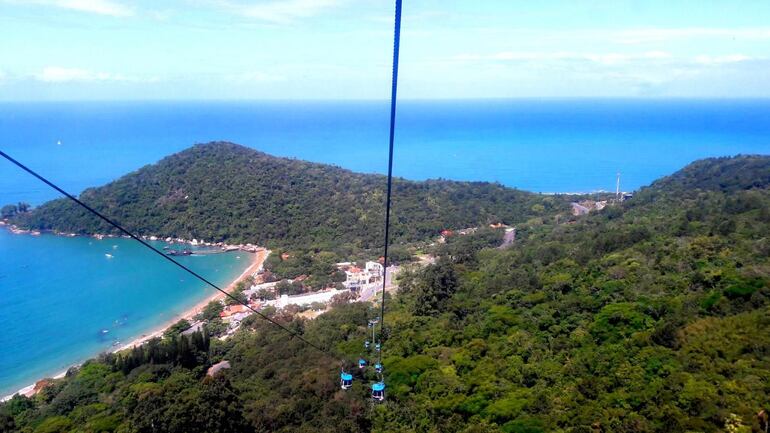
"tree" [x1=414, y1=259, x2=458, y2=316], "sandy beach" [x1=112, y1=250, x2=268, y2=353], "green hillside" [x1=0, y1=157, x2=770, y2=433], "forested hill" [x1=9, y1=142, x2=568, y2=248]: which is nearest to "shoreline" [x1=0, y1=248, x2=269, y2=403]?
"sandy beach" [x1=112, y1=250, x2=268, y2=353]

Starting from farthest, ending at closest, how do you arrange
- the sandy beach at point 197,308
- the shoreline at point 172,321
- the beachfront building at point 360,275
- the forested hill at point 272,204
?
the forested hill at point 272,204, the beachfront building at point 360,275, the sandy beach at point 197,308, the shoreline at point 172,321

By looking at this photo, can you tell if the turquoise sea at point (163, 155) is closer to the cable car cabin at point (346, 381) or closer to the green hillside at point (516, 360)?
the green hillside at point (516, 360)

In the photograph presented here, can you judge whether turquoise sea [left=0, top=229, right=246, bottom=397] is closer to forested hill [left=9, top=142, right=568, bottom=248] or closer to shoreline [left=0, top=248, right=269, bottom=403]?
shoreline [left=0, top=248, right=269, bottom=403]

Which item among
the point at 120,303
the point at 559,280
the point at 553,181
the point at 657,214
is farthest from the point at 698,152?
the point at 120,303

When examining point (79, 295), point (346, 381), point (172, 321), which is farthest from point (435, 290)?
point (79, 295)

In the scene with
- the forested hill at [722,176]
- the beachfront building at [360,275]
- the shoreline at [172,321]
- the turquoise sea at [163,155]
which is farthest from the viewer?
the forested hill at [722,176]

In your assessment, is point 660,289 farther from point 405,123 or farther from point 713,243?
point 405,123

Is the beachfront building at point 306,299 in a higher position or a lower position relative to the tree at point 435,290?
lower

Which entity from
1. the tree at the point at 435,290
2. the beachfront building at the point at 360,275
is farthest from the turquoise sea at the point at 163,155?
the tree at the point at 435,290
